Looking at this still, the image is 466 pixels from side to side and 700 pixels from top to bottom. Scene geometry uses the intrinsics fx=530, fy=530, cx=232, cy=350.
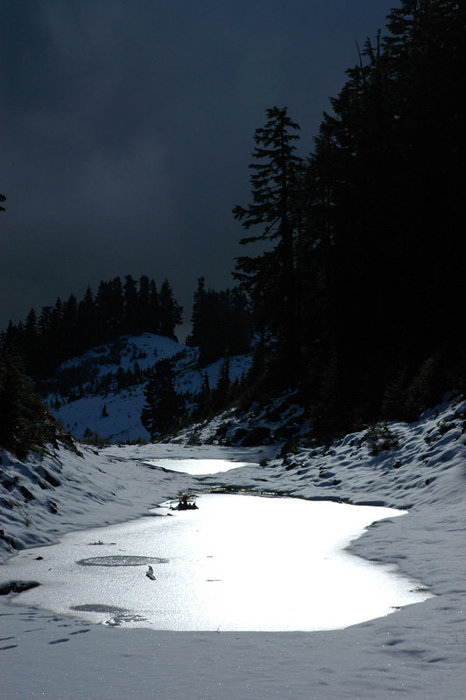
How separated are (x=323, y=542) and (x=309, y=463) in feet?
26.7

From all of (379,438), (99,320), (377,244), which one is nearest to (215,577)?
(379,438)

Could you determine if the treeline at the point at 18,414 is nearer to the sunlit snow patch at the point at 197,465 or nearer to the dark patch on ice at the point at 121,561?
the dark patch on ice at the point at 121,561

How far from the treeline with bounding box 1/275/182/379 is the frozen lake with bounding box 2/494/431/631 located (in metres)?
114

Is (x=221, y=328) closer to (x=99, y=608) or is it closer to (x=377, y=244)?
(x=377, y=244)

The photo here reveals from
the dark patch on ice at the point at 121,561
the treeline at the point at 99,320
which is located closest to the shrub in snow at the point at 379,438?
the dark patch on ice at the point at 121,561

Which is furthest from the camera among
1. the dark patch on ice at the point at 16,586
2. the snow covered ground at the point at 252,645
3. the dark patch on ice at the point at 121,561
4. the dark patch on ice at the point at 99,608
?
the dark patch on ice at the point at 121,561

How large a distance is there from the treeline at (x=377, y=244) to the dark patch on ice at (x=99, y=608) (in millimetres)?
11462

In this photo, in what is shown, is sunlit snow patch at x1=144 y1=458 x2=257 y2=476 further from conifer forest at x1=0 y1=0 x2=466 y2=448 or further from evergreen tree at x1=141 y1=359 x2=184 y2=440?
evergreen tree at x1=141 y1=359 x2=184 y2=440

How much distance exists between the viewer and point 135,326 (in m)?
125

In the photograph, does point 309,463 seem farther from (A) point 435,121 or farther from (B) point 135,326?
(B) point 135,326

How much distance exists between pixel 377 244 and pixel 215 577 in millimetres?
19694

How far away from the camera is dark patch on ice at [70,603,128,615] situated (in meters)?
4.62

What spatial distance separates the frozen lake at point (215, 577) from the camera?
4.52 meters

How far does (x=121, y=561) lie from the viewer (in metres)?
6.38
